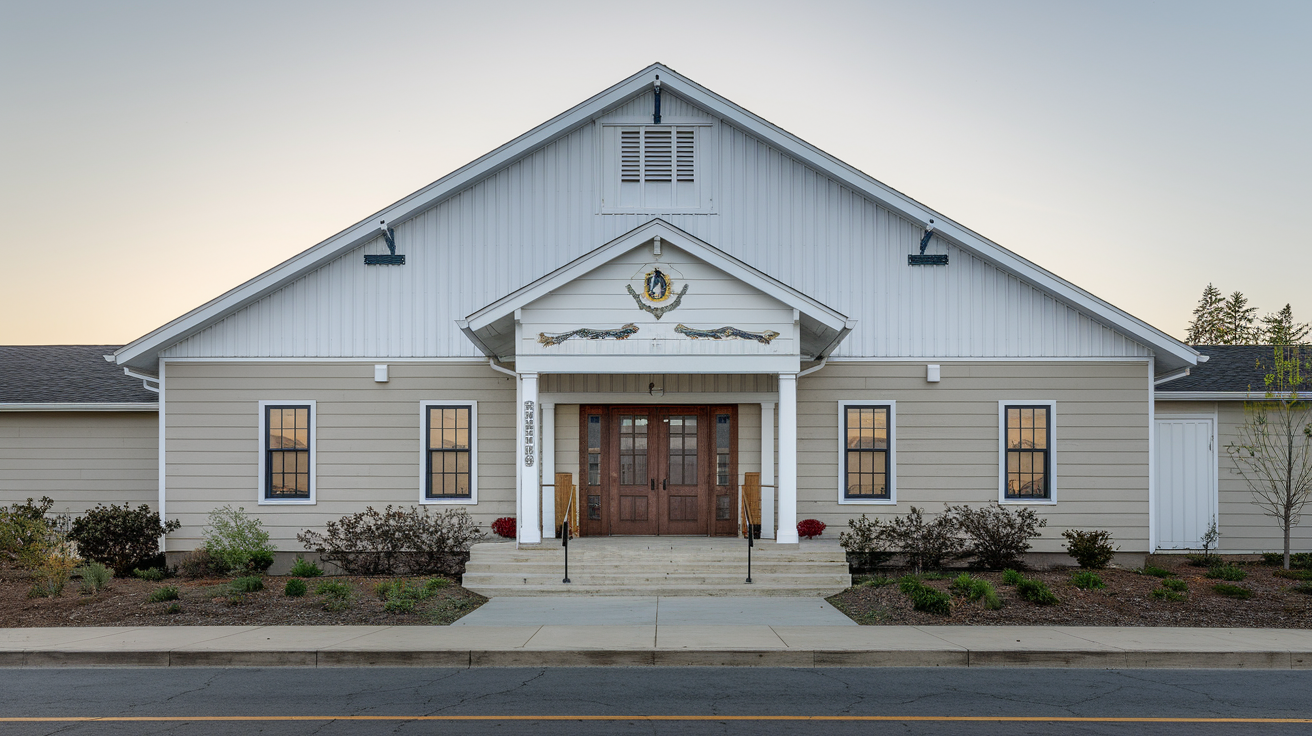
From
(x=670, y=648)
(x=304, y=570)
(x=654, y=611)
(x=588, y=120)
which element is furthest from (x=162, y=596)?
(x=588, y=120)

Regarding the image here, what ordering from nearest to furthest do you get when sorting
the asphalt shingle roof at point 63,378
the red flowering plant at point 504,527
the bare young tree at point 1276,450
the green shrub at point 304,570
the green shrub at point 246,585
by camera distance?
the green shrub at point 246,585, the green shrub at point 304,570, the red flowering plant at point 504,527, the bare young tree at point 1276,450, the asphalt shingle roof at point 63,378

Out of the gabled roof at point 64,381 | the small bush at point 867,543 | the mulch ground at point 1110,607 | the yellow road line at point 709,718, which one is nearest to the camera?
the yellow road line at point 709,718

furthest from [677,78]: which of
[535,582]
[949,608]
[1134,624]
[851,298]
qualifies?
[1134,624]

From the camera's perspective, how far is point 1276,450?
1727 cm

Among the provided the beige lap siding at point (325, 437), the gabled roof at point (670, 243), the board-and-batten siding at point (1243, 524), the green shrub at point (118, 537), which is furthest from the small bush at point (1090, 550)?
the green shrub at point (118, 537)

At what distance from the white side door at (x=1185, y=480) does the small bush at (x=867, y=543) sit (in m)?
5.66

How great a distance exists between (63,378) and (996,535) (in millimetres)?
19195

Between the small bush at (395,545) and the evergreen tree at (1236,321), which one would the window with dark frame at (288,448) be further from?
the evergreen tree at (1236,321)

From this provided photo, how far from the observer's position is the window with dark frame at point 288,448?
54.3 ft

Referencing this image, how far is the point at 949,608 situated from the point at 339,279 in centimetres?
1176

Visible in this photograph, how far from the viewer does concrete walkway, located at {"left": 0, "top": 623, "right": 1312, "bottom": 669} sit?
985cm

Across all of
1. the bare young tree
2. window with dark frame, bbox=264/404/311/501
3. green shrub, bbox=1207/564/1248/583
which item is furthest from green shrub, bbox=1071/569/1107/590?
window with dark frame, bbox=264/404/311/501

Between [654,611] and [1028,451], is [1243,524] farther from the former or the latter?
[654,611]

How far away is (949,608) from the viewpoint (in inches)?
468
